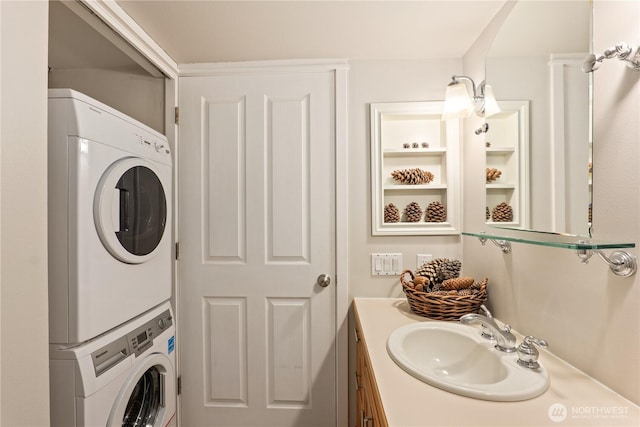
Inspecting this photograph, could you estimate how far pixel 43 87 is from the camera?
0.93 m

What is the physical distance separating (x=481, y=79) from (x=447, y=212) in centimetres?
70

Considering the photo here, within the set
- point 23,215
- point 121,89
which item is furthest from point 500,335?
point 121,89

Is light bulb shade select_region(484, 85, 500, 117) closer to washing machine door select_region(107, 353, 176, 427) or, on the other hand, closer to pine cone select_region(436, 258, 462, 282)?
pine cone select_region(436, 258, 462, 282)

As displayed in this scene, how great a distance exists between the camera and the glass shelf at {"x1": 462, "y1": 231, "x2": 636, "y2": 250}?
2.30ft

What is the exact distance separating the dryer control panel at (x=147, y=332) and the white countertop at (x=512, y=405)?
3.17ft

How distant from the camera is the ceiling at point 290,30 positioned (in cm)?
126

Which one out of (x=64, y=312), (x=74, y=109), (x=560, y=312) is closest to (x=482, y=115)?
(x=560, y=312)

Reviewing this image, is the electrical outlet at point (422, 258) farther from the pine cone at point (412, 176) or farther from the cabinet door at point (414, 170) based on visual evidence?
the pine cone at point (412, 176)

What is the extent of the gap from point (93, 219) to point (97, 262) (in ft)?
0.50

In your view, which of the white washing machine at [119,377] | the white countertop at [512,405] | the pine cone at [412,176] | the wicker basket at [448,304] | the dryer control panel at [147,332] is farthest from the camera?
the pine cone at [412,176]

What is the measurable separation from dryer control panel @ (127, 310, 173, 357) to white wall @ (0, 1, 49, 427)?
0.95 feet

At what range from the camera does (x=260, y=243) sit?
1686 mm

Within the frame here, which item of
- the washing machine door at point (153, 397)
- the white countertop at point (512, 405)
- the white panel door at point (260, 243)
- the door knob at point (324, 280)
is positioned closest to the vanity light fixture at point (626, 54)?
the white countertop at point (512, 405)

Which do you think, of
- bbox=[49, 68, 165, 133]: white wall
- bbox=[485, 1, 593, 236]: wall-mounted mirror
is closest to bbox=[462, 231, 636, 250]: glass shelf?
bbox=[485, 1, 593, 236]: wall-mounted mirror
